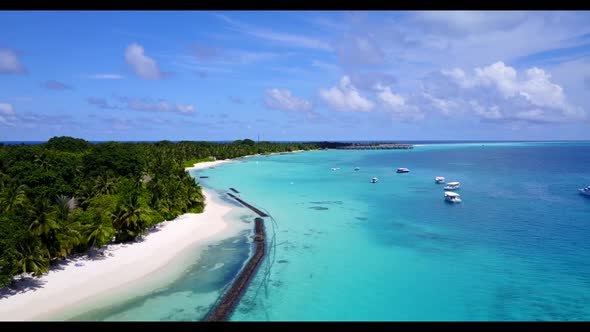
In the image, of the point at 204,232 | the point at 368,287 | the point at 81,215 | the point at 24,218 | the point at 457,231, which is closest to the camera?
the point at 24,218

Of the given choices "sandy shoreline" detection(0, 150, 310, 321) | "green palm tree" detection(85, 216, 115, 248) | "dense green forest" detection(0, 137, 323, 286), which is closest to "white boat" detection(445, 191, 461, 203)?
"sandy shoreline" detection(0, 150, 310, 321)

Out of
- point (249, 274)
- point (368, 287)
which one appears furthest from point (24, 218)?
point (368, 287)

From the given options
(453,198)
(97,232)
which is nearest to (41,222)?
(97,232)

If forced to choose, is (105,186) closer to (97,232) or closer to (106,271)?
(97,232)

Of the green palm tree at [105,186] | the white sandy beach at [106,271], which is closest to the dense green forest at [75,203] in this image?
the green palm tree at [105,186]

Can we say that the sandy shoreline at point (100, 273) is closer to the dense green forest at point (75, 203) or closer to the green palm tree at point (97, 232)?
the dense green forest at point (75, 203)
